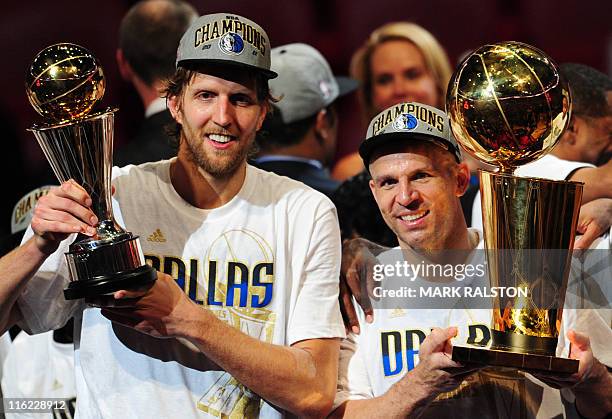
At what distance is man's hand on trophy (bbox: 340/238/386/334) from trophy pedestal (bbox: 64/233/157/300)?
54 centimetres

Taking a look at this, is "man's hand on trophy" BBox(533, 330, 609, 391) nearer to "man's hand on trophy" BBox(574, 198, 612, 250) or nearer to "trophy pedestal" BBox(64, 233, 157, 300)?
"man's hand on trophy" BBox(574, 198, 612, 250)

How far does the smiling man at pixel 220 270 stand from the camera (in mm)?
→ 2320

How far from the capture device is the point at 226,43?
2.30 meters

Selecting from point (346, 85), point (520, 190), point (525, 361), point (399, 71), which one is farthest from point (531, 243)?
point (399, 71)

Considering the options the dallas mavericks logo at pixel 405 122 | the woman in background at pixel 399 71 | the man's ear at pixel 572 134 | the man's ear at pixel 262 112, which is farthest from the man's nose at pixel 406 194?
the woman in background at pixel 399 71

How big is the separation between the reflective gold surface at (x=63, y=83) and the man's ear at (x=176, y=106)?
9.6 inches

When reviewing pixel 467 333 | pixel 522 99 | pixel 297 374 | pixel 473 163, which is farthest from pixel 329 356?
pixel 473 163

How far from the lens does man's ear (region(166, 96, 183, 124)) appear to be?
95.0 inches

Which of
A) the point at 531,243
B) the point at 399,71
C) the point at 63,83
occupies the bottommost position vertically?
the point at 531,243

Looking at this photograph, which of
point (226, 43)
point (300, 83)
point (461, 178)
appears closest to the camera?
point (226, 43)

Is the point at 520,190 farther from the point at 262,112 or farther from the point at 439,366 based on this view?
the point at 262,112

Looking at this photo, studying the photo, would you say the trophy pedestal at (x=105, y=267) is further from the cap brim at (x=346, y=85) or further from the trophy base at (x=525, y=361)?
the cap brim at (x=346, y=85)

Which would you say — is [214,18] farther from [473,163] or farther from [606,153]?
[473,163]

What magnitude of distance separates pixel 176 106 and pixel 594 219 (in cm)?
100
